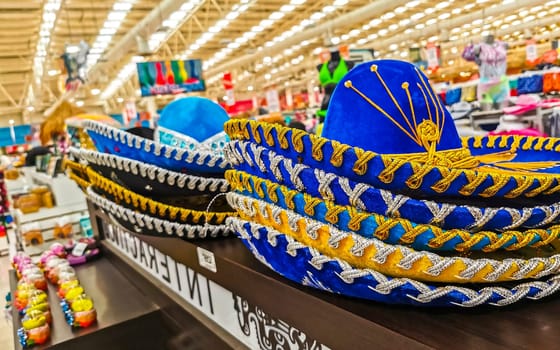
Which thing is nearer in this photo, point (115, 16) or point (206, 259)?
point (206, 259)

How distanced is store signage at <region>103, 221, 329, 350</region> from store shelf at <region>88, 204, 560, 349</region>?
0.02 meters

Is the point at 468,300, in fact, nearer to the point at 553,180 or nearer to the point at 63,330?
the point at 553,180

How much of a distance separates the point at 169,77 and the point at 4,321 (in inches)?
235

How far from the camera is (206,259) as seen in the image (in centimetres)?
80

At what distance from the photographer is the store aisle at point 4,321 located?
3031 mm

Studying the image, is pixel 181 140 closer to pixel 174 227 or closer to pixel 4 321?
pixel 174 227

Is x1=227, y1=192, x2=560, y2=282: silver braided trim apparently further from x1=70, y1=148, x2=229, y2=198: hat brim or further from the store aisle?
the store aisle

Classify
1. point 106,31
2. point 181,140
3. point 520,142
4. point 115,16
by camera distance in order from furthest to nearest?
point 106,31 → point 115,16 → point 181,140 → point 520,142

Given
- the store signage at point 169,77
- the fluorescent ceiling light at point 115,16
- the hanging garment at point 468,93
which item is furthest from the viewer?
the fluorescent ceiling light at point 115,16

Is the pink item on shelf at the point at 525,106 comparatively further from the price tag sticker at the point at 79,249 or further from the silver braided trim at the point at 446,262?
the silver braided trim at the point at 446,262

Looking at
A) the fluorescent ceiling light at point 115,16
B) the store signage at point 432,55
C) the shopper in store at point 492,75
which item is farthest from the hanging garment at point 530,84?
the fluorescent ceiling light at point 115,16

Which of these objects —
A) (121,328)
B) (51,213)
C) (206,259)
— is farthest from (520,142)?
(51,213)

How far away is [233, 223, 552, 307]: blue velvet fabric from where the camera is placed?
43 centimetres

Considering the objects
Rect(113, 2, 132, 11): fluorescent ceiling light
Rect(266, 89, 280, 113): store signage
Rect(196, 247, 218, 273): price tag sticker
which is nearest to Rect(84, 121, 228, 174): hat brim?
Rect(196, 247, 218, 273): price tag sticker
